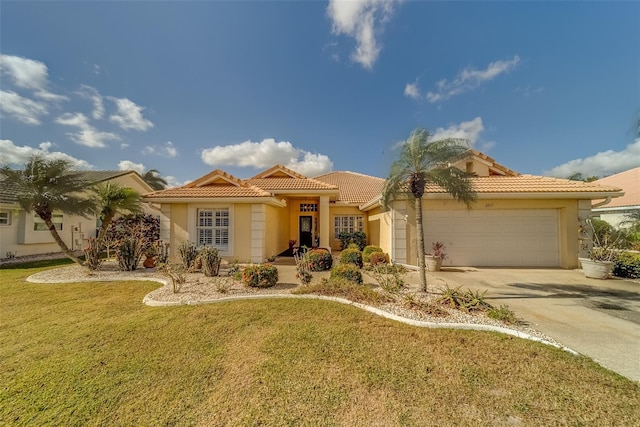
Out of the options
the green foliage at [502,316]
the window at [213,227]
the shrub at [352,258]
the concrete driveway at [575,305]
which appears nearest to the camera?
the concrete driveway at [575,305]

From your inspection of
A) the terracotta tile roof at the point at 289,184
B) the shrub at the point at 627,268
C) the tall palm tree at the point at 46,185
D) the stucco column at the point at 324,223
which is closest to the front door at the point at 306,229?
the terracotta tile roof at the point at 289,184

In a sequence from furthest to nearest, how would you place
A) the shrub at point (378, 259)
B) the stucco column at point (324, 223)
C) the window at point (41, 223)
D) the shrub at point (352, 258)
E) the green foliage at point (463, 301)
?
the window at point (41, 223) → the stucco column at point (324, 223) → the shrub at point (378, 259) → the shrub at point (352, 258) → the green foliage at point (463, 301)

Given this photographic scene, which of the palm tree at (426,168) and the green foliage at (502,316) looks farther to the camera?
the palm tree at (426,168)

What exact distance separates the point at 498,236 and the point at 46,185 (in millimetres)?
21072

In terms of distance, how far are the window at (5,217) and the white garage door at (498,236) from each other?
24.6m

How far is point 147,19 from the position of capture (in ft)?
32.7

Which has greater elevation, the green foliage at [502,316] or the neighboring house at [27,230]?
the neighboring house at [27,230]

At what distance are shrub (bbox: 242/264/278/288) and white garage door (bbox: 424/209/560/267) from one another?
25.4ft

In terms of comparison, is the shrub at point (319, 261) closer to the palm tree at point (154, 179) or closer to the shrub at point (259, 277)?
the shrub at point (259, 277)

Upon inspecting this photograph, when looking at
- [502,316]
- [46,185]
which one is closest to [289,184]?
[46,185]

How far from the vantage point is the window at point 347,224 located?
18125 millimetres

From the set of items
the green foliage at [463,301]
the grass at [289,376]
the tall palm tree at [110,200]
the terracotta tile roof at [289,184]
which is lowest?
the grass at [289,376]

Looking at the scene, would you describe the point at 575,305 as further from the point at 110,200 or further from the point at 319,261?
the point at 110,200

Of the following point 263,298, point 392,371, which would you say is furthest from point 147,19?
point 392,371
